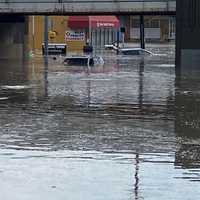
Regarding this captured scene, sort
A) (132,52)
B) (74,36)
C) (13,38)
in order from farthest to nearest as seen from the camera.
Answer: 1. (74,36)
2. (132,52)
3. (13,38)

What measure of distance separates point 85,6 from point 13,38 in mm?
16417

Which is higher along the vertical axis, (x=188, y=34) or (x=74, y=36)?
(x=188, y=34)

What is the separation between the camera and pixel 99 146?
13.0 meters

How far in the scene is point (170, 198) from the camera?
28.3 ft

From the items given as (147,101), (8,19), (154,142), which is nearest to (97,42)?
(8,19)

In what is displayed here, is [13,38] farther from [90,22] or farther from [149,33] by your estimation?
[149,33]

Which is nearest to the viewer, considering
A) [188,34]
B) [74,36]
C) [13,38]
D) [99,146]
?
[99,146]

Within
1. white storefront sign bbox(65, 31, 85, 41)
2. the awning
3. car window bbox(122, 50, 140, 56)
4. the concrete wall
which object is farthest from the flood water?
white storefront sign bbox(65, 31, 85, 41)

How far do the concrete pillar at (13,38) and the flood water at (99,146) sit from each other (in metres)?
42.6

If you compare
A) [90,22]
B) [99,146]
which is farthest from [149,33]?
[99,146]

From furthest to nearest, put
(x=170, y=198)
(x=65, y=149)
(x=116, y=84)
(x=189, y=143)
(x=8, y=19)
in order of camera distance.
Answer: (x=8, y=19) → (x=116, y=84) → (x=189, y=143) → (x=65, y=149) → (x=170, y=198)

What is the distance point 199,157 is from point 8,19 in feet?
185

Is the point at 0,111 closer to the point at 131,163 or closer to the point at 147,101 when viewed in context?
the point at 147,101

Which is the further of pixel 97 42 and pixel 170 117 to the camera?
pixel 97 42
